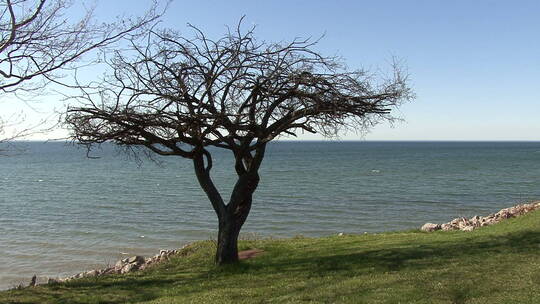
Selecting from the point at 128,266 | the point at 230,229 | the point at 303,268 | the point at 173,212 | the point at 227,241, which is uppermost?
the point at 230,229

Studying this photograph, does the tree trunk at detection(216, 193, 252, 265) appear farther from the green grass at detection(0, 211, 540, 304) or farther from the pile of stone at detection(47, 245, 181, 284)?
the pile of stone at detection(47, 245, 181, 284)

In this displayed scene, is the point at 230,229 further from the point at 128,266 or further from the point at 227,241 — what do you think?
the point at 128,266

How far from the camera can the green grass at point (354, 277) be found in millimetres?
7891

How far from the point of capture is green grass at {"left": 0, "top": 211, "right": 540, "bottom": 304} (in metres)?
7.89

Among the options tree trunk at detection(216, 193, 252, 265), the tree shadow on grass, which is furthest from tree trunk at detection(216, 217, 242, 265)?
the tree shadow on grass

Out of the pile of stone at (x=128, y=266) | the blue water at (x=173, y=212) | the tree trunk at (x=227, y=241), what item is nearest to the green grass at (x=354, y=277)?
the tree trunk at (x=227, y=241)

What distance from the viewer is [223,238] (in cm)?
1202

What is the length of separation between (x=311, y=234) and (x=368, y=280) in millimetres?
14897

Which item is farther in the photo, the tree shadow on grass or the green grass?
the tree shadow on grass

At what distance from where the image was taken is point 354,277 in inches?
365

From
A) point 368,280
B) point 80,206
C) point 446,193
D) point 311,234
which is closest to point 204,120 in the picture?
point 368,280

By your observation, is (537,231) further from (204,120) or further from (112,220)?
(112,220)

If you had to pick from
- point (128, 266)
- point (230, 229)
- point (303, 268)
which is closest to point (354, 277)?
point (303, 268)

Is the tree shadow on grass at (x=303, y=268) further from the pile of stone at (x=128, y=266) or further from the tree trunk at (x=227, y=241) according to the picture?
the pile of stone at (x=128, y=266)
